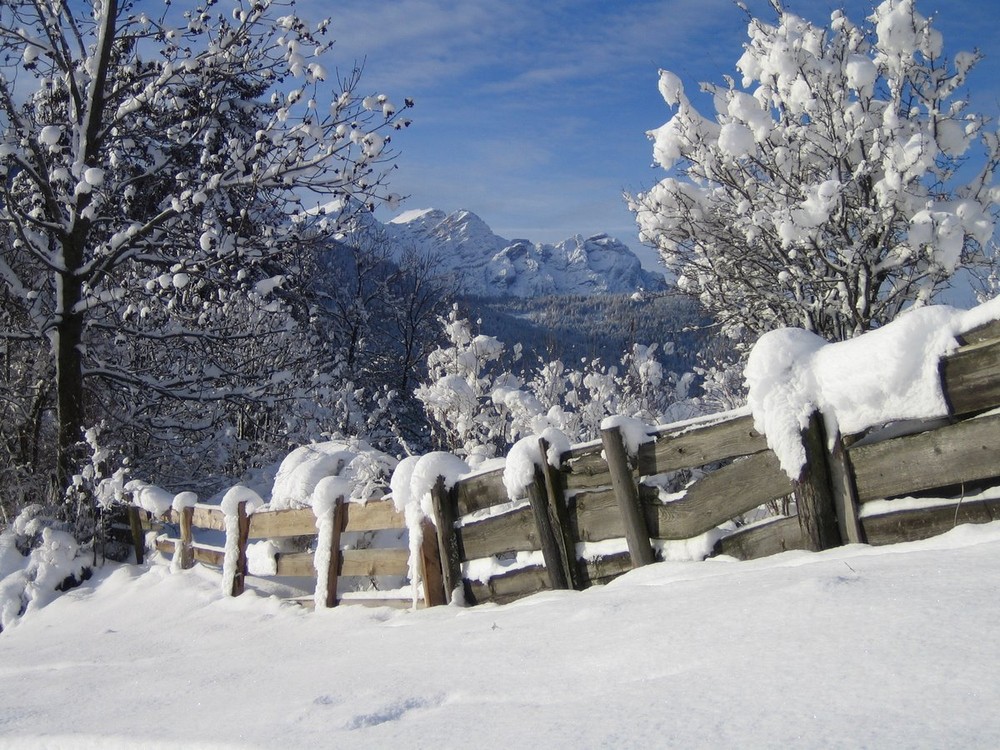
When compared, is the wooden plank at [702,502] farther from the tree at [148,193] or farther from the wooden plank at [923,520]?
the tree at [148,193]

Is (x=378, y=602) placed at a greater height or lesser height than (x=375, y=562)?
lesser

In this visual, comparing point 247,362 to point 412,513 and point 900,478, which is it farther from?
point 900,478

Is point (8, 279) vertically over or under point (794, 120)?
over

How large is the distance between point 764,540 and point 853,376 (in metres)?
1.06

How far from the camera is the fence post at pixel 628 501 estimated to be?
15.5ft

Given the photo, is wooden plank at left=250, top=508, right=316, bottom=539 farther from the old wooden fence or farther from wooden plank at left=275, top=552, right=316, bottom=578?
the old wooden fence

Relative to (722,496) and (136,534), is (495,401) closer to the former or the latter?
(136,534)

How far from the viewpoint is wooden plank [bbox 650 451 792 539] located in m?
4.23

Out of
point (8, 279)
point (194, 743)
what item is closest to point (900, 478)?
point (194, 743)

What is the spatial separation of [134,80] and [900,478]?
10905 mm

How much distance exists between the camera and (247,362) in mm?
13352

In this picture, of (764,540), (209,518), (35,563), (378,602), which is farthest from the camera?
(35,563)

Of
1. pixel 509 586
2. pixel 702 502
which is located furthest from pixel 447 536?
pixel 702 502

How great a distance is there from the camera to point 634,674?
280 centimetres
